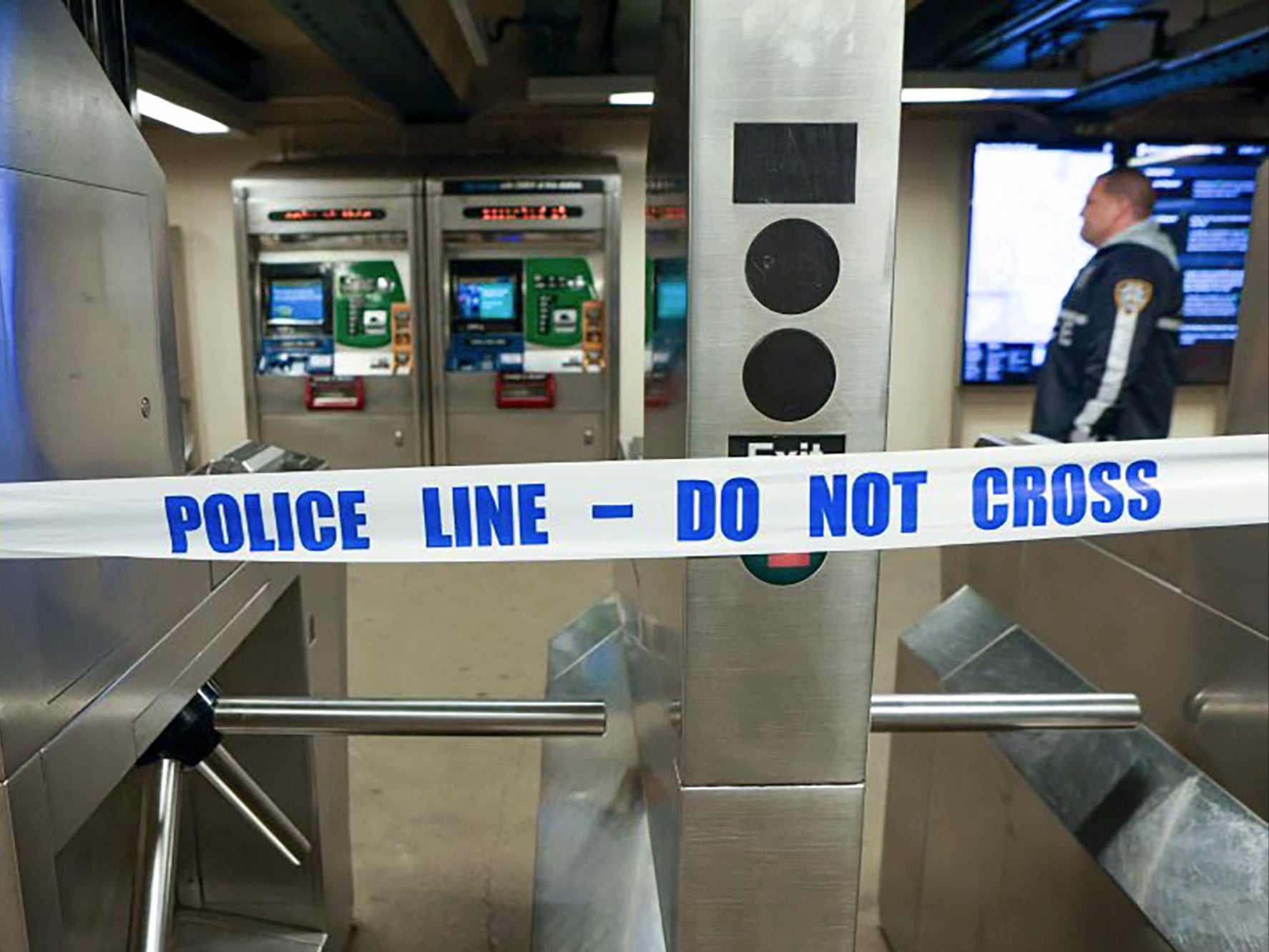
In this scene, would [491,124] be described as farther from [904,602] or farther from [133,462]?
[133,462]

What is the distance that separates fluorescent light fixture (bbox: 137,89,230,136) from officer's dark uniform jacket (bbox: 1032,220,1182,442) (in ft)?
10.7

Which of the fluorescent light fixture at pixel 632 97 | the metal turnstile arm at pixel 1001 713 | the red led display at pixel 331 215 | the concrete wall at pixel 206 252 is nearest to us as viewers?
the metal turnstile arm at pixel 1001 713

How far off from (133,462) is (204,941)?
42.0 inches

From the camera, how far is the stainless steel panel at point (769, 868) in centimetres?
94

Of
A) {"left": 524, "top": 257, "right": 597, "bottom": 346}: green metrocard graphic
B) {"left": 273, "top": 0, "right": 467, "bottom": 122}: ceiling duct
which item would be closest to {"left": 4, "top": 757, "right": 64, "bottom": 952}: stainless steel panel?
{"left": 273, "top": 0, "right": 467, "bottom": 122}: ceiling duct

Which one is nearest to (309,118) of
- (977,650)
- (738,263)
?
(977,650)

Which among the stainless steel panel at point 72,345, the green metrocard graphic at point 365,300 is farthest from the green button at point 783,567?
the green metrocard graphic at point 365,300

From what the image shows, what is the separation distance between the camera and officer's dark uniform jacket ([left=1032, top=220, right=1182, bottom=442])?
306 centimetres

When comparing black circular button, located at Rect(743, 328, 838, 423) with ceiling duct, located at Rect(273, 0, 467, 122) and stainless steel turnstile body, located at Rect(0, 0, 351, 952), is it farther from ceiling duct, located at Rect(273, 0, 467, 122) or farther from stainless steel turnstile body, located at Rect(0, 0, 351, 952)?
ceiling duct, located at Rect(273, 0, 467, 122)

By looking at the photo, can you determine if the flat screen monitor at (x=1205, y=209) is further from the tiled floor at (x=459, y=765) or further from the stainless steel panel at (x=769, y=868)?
the stainless steel panel at (x=769, y=868)

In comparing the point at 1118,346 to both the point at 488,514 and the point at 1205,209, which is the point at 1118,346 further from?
the point at 488,514

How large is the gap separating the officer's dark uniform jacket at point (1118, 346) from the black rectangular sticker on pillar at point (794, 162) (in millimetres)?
2557

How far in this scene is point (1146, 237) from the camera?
3.04 metres

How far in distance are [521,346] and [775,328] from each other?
407cm
